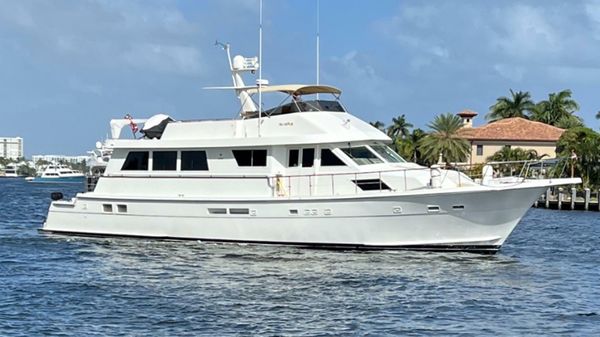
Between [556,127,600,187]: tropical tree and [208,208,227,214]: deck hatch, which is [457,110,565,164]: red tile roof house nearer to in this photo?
[556,127,600,187]: tropical tree

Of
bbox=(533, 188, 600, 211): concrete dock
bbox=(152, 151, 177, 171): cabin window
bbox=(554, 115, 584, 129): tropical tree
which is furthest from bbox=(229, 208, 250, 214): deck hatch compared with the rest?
bbox=(554, 115, 584, 129): tropical tree

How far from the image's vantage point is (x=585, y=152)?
5397cm

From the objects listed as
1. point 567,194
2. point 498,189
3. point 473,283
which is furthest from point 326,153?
point 567,194

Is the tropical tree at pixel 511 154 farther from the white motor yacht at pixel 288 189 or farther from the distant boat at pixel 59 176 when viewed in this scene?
the distant boat at pixel 59 176

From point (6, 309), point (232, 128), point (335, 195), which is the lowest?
point (6, 309)

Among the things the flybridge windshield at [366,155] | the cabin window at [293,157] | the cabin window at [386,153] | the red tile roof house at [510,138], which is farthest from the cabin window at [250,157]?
the red tile roof house at [510,138]

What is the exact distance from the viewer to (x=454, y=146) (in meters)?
68.4

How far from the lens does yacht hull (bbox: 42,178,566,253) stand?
830 inches

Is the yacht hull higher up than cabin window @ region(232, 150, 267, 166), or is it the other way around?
cabin window @ region(232, 150, 267, 166)

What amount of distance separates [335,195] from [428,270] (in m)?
3.51

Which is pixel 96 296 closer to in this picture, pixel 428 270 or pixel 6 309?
pixel 6 309

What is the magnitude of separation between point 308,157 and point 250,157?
178 centimetres

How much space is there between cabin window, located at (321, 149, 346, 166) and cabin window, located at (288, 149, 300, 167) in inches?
30.9

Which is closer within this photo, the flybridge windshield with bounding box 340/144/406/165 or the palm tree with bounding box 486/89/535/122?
the flybridge windshield with bounding box 340/144/406/165
